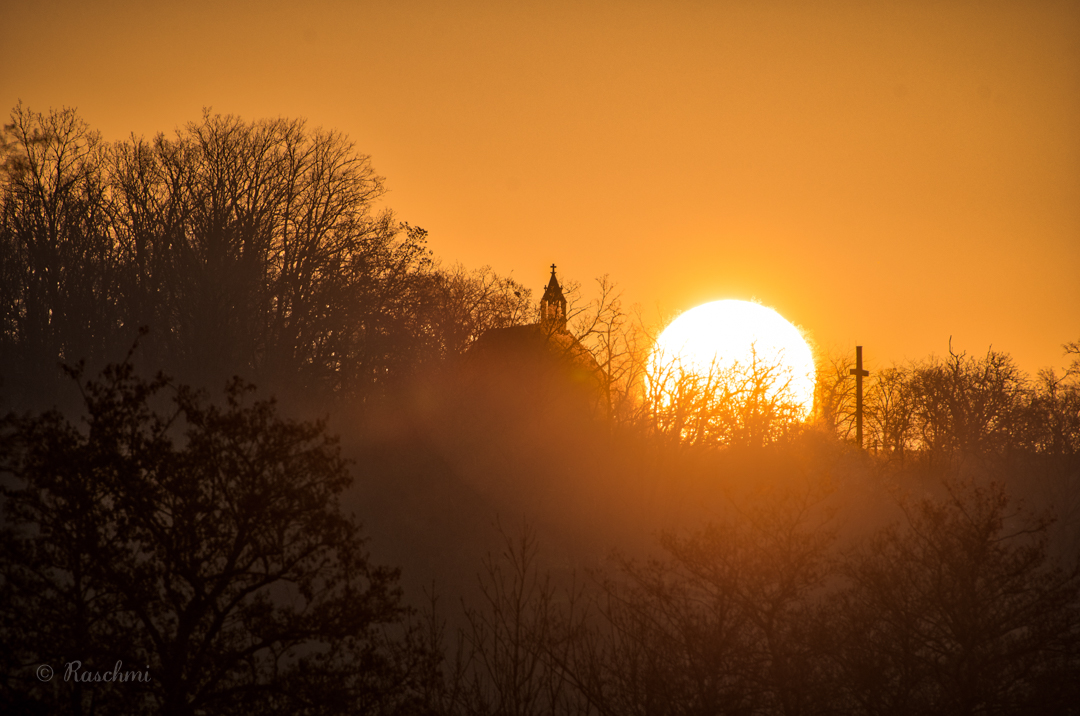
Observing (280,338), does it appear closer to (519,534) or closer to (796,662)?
(519,534)

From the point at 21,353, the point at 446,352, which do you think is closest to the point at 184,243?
the point at 21,353

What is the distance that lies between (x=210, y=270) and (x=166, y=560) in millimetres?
28774

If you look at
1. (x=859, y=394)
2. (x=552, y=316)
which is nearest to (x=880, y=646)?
(x=552, y=316)

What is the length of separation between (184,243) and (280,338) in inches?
206

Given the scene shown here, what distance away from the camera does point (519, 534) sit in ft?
111

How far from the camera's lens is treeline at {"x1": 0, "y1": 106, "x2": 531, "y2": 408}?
117 feet

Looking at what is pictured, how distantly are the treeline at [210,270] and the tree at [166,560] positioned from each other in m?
25.4

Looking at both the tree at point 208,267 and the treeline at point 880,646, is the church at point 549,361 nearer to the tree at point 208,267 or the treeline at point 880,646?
the tree at point 208,267

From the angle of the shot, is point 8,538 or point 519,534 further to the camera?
point 519,534

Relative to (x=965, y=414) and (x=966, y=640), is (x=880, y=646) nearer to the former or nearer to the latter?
(x=966, y=640)

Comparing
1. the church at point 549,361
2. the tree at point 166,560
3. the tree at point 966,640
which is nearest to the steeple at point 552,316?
the church at point 549,361

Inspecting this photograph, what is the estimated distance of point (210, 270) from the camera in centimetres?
3719

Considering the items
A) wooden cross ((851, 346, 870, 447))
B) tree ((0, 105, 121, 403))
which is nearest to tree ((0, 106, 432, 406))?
tree ((0, 105, 121, 403))

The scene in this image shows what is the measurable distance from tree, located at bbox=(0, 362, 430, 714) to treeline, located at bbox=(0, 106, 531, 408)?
25.4 meters
